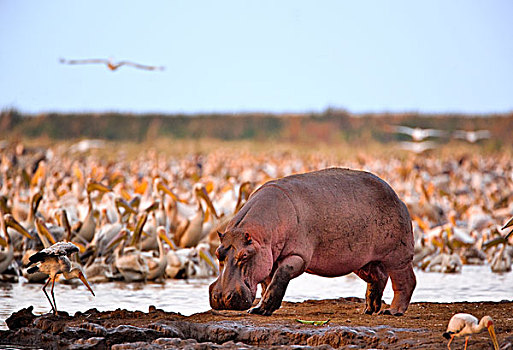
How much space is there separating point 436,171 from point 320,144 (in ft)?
88.6

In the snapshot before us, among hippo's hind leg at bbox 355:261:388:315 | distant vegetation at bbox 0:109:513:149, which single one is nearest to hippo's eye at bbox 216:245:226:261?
hippo's hind leg at bbox 355:261:388:315

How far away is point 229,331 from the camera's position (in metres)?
6.77

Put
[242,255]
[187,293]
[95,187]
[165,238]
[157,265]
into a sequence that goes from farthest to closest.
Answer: [95,187], [165,238], [157,265], [187,293], [242,255]

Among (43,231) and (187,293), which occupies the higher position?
(43,231)

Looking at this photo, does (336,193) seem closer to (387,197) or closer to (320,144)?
(387,197)

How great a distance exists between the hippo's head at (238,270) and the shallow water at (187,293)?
1.83 meters

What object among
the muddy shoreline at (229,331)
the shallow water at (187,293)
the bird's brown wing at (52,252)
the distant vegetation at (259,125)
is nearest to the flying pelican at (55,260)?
the bird's brown wing at (52,252)

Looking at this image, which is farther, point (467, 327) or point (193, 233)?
point (193, 233)

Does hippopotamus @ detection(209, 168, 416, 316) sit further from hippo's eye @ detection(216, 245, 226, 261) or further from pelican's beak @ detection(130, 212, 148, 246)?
pelican's beak @ detection(130, 212, 148, 246)

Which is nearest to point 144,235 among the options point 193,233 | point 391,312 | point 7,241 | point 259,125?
point 193,233

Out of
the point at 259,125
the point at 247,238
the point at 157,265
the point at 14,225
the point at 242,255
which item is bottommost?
the point at 157,265

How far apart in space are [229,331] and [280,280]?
669mm

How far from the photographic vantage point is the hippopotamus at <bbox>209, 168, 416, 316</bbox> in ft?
23.0

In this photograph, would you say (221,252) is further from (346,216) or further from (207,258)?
(207,258)
